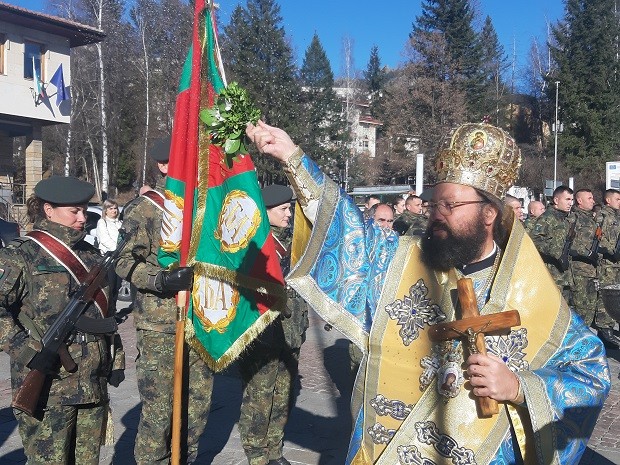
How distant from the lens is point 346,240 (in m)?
2.86

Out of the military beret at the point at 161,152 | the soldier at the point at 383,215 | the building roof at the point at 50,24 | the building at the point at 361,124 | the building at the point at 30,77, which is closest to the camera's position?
the military beret at the point at 161,152

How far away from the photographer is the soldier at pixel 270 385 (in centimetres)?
527

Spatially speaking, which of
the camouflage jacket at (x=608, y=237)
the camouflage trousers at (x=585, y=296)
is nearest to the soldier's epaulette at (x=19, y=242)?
the camouflage trousers at (x=585, y=296)

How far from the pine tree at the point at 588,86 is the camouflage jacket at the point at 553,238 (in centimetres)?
3996

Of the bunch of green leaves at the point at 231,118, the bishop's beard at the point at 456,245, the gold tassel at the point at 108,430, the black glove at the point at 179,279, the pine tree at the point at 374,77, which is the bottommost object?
the gold tassel at the point at 108,430

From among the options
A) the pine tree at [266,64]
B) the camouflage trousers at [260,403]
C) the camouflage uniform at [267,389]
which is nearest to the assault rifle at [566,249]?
the camouflage uniform at [267,389]

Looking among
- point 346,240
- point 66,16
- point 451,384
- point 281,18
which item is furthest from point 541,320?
point 281,18

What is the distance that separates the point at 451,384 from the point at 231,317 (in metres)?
2.04

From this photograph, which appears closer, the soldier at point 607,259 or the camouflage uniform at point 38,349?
the camouflage uniform at point 38,349

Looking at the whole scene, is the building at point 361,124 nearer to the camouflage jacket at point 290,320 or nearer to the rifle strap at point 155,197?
the camouflage jacket at point 290,320

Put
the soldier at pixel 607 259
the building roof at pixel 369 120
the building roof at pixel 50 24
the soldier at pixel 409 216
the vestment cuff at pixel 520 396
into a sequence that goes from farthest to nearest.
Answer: the building roof at pixel 369 120 → the building roof at pixel 50 24 → the soldier at pixel 409 216 → the soldier at pixel 607 259 → the vestment cuff at pixel 520 396

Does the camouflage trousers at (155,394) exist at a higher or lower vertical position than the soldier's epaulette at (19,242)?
lower

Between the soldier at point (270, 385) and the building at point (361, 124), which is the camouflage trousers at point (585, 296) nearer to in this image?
the soldier at point (270, 385)

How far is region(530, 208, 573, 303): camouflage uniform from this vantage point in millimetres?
10398
